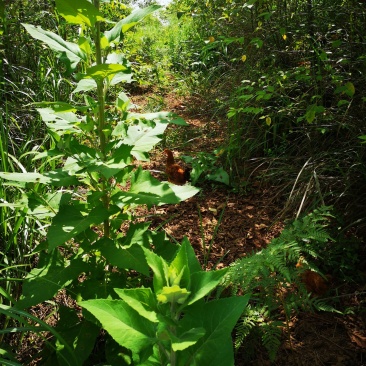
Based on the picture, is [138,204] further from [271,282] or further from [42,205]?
[271,282]

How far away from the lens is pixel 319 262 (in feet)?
7.16

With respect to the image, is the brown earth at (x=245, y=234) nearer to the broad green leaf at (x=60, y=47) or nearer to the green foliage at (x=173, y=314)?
the green foliage at (x=173, y=314)

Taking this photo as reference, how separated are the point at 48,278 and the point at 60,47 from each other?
91 cm

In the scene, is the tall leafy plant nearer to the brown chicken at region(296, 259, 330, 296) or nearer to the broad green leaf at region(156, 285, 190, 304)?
the broad green leaf at region(156, 285, 190, 304)

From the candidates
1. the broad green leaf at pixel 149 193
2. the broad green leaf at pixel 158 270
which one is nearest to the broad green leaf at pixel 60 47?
the broad green leaf at pixel 149 193

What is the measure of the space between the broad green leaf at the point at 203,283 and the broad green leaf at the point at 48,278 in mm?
631

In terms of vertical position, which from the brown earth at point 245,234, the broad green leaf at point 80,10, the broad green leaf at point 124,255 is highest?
the broad green leaf at point 80,10

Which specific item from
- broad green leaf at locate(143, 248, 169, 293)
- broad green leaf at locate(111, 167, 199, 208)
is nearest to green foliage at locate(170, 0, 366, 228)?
broad green leaf at locate(111, 167, 199, 208)

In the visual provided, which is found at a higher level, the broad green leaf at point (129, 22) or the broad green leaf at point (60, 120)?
the broad green leaf at point (129, 22)

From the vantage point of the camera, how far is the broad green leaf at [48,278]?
146 cm

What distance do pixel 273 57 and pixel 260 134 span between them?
0.81m

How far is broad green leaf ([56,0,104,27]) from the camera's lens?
1.32 metres

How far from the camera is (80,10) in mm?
1347

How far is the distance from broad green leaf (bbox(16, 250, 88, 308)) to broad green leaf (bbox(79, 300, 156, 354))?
0.43 meters
